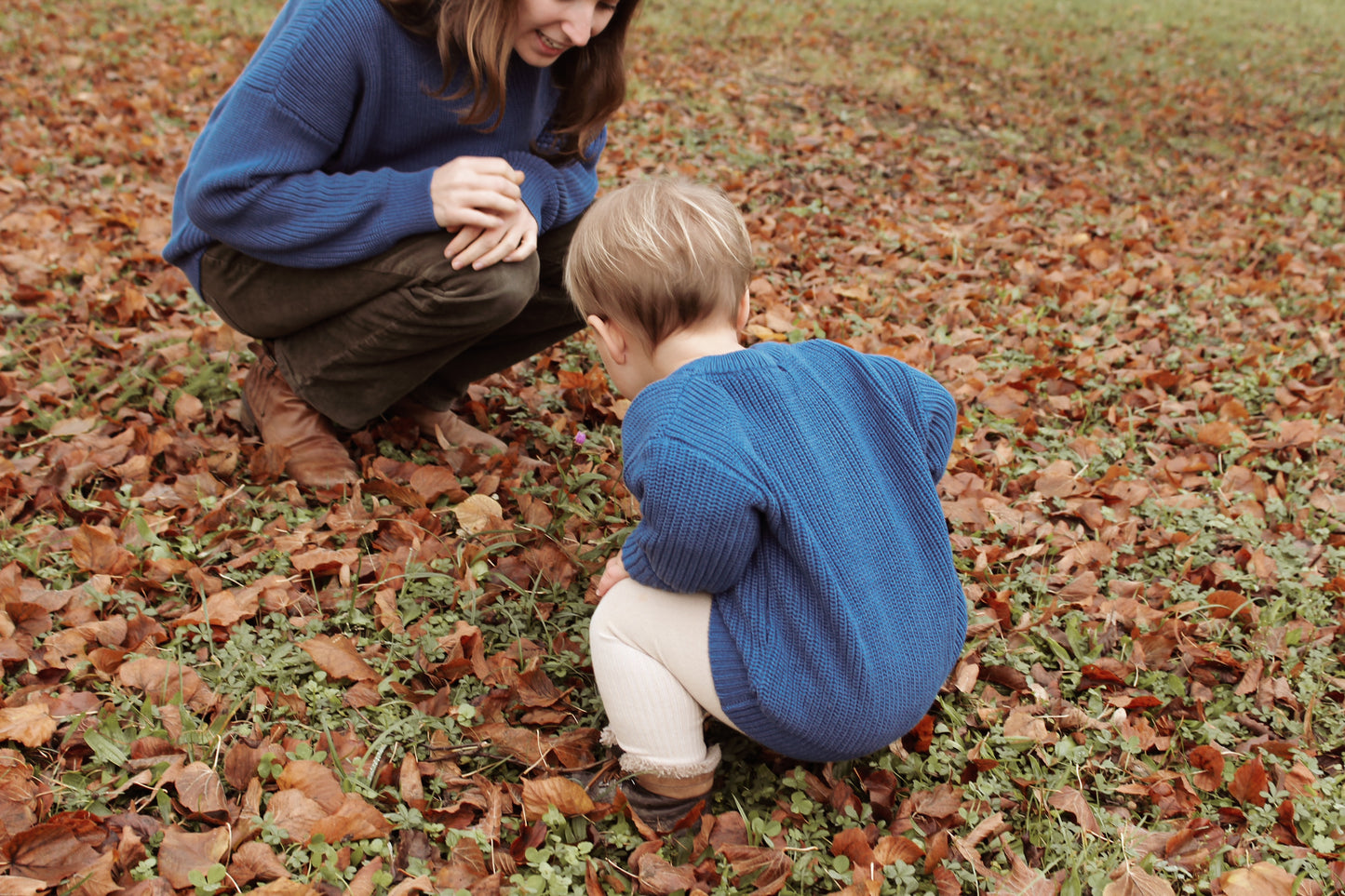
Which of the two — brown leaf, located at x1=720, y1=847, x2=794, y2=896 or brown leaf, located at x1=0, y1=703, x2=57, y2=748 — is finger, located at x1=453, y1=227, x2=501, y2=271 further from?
brown leaf, located at x1=720, y1=847, x2=794, y2=896

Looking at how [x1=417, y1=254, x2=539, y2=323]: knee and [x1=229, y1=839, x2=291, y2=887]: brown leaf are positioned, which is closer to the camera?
[x1=229, y1=839, x2=291, y2=887]: brown leaf

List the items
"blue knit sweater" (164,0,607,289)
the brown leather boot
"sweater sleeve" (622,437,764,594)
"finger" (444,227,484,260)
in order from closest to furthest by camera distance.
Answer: "sweater sleeve" (622,437,764,594) → "blue knit sweater" (164,0,607,289) → "finger" (444,227,484,260) → the brown leather boot

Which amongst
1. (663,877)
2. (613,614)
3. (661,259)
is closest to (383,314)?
(661,259)

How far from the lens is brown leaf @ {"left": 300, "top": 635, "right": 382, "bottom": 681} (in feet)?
6.25

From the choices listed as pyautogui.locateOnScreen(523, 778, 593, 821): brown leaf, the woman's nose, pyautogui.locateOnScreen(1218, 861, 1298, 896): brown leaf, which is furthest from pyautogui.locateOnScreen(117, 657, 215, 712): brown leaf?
pyautogui.locateOnScreen(1218, 861, 1298, 896): brown leaf

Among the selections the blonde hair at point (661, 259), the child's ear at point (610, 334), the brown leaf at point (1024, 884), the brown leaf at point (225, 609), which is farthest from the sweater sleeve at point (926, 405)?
the brown leaf at point (225, 609)

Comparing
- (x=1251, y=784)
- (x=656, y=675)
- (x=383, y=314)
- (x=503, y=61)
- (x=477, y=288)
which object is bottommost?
(x=1251, y=784)

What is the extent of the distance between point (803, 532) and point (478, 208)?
1.17 meters

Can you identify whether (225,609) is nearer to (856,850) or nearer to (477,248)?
(477,248)

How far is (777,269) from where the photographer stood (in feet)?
13.4

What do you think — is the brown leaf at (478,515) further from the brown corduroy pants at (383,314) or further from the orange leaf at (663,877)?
the orange leaf at (663,877)

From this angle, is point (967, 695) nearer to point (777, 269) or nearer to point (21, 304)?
point (777, 269)

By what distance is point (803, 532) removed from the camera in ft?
4.74

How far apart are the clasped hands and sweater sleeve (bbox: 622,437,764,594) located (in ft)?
2.93
